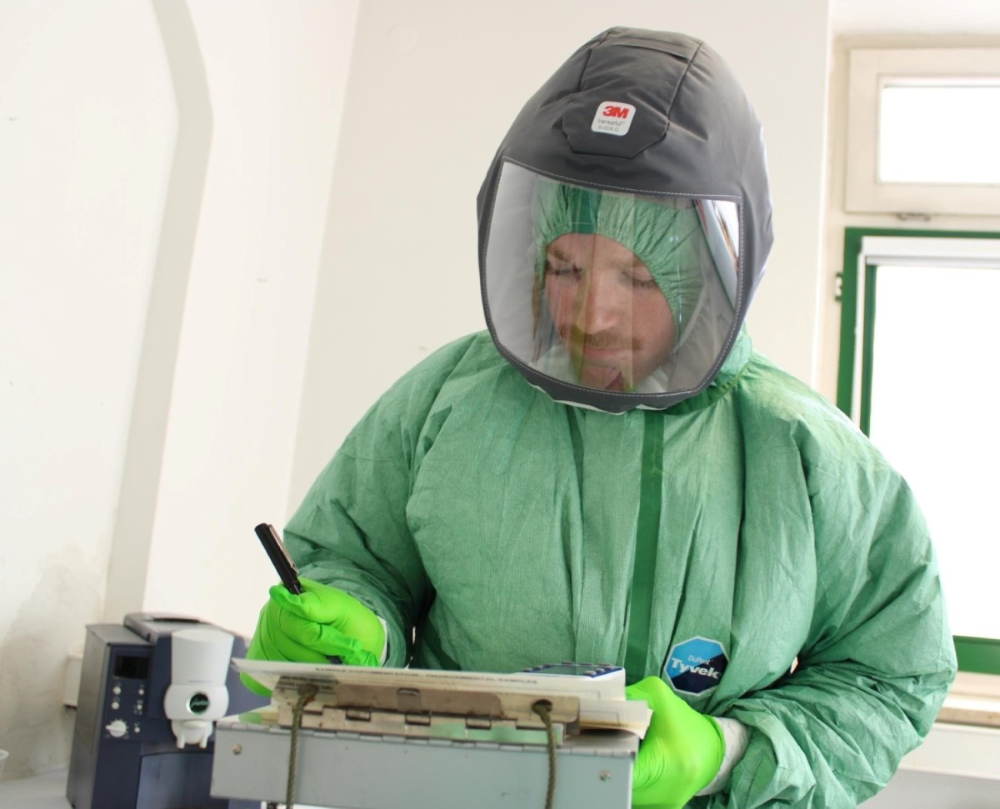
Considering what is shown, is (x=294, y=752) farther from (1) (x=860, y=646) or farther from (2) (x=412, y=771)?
(1) (x=860, y=646)

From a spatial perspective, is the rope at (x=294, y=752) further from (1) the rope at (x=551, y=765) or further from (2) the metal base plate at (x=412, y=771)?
(1) the rope at (x=551, y=765)

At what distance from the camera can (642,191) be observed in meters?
1.01

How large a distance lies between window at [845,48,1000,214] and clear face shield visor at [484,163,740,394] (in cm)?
149

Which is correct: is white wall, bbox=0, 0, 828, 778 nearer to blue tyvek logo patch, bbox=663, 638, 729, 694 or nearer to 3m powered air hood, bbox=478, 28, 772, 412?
3m powered air hood, bbox=478, 28, 772, 412

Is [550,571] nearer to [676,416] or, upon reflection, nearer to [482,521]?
[482,521]

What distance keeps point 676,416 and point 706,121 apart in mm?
299

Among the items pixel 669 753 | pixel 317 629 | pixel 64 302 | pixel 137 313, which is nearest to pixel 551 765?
pixel 669 753

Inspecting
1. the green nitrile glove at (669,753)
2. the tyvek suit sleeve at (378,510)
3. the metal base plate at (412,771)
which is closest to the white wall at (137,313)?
the tyvek suit sleeve at (378,510)

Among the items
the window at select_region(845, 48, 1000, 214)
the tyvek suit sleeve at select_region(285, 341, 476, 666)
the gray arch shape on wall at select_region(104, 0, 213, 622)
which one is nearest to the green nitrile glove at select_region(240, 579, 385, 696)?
the tyvek suit sleeve at select_region(285, 341, 476, 666)

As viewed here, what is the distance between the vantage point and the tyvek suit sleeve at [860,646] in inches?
38.4

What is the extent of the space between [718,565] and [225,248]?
4.00ft

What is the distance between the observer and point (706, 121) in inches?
40.6

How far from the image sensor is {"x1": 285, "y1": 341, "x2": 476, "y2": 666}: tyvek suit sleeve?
1.13 meters

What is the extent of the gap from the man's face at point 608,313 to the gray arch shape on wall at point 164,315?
89 centimetres
